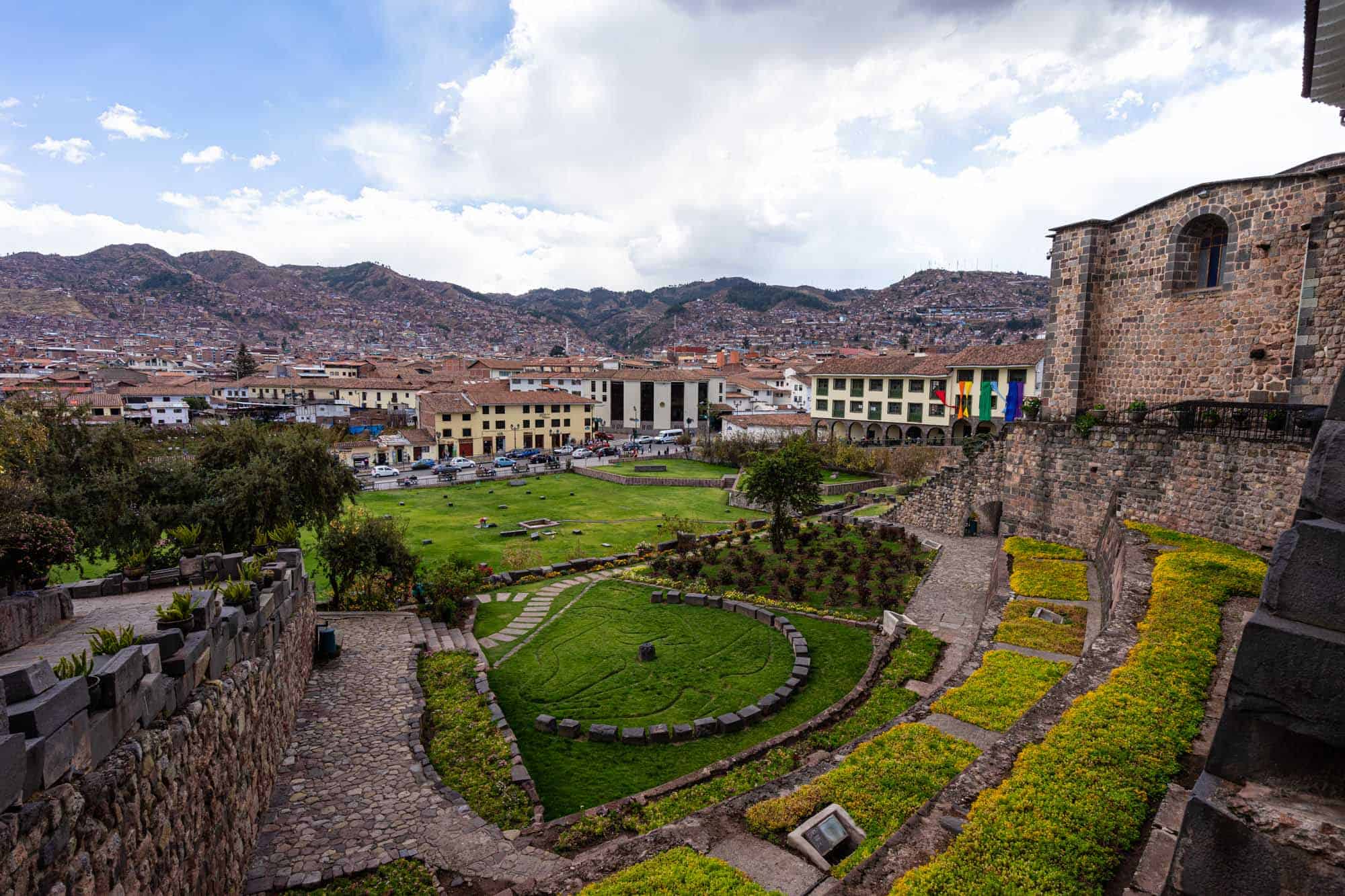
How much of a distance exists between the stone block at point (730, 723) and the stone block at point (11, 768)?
933 centimetres

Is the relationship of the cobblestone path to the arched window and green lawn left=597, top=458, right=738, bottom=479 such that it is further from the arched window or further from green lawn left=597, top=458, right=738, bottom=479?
green lawn left=597, top=458, right=738, bottom=479

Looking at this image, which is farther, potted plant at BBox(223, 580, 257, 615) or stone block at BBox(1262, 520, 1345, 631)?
potted plant at BBox(223, 580, 257, 615)

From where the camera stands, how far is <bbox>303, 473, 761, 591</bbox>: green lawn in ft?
80.7

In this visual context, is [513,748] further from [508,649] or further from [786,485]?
[786,485]

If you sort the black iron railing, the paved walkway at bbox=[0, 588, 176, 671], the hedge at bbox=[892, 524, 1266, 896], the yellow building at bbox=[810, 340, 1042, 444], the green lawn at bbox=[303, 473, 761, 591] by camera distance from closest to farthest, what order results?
the hedge at bbox=[892, 524, 1266, 896], the paved walkway at bbox=[0, 588, 176, 671], the black iron railing, the green lawn at bbox=[303, 473, 761, 591], the yellow building at bbox=[810, 340, 1042, 444]

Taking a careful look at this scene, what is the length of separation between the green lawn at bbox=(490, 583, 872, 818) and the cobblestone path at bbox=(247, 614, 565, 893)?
1.58 metres

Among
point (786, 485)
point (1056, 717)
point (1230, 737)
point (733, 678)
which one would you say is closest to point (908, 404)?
point (786, 485)

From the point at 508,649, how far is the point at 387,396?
215 feet

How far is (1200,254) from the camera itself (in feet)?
57.7

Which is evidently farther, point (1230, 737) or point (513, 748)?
point (513, 748)

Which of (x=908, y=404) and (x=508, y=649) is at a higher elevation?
(x=908, y=404)

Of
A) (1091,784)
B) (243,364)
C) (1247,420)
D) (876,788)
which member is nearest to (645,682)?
(876,788)

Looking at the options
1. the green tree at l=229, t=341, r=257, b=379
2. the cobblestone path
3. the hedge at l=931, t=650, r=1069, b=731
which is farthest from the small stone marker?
the green tree at l=229, t=341, r=257, b=379

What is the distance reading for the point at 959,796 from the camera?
20.7 feet
